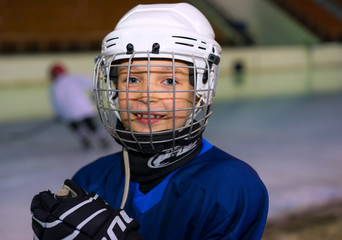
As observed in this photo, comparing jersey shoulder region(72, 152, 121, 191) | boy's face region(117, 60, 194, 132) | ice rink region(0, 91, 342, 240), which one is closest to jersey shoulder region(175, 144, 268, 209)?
boy's face region(117, 60, 194, 132)

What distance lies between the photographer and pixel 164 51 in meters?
0.98

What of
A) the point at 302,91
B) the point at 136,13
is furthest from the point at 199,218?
the point at 302,91

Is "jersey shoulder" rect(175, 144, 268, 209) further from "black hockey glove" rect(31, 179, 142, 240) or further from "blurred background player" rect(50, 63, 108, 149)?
"blurred background player" rect(50, 63, 108, 149)

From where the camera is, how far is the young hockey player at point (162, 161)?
89 centimetres

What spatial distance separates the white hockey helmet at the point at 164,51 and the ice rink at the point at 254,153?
126cm

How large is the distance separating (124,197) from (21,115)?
19.3 feet

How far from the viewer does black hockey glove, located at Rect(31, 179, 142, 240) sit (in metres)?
0.86

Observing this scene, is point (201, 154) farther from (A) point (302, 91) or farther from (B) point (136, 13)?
(A) point (302, 91)

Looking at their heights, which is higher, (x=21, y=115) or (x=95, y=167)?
(x=95, y=167)

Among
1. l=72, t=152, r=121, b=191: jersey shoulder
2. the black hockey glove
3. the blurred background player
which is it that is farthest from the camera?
the blurred background player

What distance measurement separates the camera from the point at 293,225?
204 centimetres

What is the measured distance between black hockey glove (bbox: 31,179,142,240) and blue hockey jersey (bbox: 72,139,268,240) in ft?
0.32

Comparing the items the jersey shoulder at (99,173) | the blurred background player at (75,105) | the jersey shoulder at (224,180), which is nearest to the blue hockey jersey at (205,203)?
the jersey shoulder at (224,180)

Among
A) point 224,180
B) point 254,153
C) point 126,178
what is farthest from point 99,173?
point 254,153
